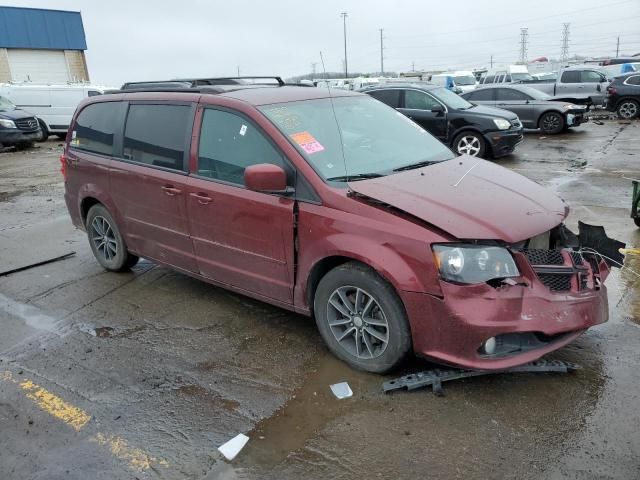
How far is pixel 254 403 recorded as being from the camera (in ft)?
10.6

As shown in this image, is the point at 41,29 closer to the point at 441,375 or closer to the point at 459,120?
the point at 459,120

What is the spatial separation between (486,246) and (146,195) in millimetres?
2923

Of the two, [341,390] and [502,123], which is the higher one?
[502,123]

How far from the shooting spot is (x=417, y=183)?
3.54 meters

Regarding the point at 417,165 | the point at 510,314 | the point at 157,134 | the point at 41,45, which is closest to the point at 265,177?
the point at 417,165

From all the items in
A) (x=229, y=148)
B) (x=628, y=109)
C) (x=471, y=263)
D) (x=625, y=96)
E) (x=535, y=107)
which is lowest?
(x=628, y=109)

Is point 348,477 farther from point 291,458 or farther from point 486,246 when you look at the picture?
point 486,246

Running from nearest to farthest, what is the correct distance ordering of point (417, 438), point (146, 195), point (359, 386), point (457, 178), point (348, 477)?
point (348, 477) → point (417, 438) → point (359, 386) → point (457, 178) → point (146, 195)

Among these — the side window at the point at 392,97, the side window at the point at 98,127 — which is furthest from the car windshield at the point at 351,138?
the side window at the point at 392,97

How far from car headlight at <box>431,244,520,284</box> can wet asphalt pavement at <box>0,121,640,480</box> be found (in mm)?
762

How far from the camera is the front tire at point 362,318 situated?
3199 millimetres

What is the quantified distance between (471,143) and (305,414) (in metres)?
9.87

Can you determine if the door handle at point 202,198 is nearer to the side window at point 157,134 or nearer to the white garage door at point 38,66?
the side window at point 157,134

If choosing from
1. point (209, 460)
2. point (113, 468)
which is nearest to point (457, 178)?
point (209, 460)
